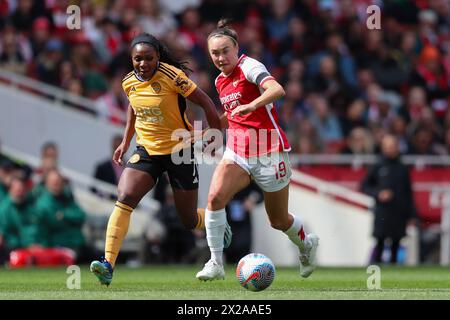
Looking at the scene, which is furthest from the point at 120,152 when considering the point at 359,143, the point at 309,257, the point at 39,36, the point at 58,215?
the point at 359,143

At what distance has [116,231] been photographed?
11.3m

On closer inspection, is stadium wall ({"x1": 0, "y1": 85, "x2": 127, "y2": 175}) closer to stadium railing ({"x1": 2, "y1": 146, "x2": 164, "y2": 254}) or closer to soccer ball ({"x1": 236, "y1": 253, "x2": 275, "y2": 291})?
stadium railing ({"x1": 2, "y1": 146, "x2": 164, "y2": 254})

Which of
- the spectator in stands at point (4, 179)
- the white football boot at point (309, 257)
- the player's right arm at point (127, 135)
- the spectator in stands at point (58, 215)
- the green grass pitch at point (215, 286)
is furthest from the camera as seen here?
the spectator in stands at point (4, 179)

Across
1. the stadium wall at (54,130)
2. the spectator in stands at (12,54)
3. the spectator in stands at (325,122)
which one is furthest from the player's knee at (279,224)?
the spectator in stands at (12,54)

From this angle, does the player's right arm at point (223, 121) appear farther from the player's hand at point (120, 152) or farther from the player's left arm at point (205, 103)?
the player's hand at point (120, 152)

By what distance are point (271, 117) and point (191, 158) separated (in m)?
0.99

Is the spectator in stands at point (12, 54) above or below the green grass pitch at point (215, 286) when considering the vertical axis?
above

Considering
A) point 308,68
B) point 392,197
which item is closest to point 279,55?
point 308,68

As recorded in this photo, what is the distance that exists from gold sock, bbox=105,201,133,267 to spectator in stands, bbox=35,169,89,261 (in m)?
5.98

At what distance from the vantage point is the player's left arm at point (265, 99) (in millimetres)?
10539

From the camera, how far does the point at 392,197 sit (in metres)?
17.7

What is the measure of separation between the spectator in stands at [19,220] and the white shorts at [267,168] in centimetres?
654

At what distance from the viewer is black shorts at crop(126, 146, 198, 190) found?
11656 millimetres

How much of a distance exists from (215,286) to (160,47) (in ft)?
7.50
